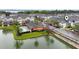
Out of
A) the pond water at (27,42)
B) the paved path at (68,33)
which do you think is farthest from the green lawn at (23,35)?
the paved path at (68,33)

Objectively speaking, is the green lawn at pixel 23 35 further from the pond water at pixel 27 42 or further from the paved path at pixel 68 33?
the paved path at pixel 68 33

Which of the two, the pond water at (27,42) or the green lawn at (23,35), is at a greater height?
the green lawn at (23,35)

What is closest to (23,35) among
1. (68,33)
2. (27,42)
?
(27,42)

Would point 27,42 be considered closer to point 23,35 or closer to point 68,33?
point 23,35

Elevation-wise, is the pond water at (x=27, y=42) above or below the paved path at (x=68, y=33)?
below

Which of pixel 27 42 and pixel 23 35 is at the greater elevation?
pixel 23 35

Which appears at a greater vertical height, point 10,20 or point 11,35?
point 10,20
